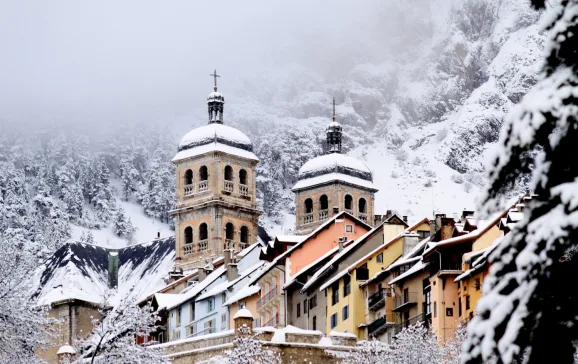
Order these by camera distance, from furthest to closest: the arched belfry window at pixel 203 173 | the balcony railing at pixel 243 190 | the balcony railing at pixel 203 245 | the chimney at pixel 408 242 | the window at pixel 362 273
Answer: the balcony railing at pixel 243 190, the arched belfry window at pixel 203 173, the balcony railing at pixel 203 245, the chimney at pixel 408 242, the window at pixel 362 273

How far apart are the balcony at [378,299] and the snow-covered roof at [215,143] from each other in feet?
192

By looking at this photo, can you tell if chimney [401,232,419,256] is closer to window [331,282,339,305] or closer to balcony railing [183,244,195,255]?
window [331,282,339,305]

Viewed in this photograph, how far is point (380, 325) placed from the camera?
71.7 metres

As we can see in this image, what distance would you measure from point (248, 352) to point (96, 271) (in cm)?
7207

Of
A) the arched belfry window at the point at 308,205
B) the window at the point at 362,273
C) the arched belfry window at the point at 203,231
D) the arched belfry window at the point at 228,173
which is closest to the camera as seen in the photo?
the window at the point at 362,273

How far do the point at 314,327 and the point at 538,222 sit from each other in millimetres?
67735

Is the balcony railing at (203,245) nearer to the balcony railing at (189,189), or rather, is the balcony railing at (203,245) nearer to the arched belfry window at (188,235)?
the arched belfry window at (188,235)

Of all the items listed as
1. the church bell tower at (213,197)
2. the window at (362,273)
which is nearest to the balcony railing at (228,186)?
the church bell tower at (213,197)

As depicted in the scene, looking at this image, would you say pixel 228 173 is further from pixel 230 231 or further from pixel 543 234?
pixel 543 234

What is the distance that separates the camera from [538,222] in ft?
44.7

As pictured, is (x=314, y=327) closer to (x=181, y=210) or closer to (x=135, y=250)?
(x=181, y=210)

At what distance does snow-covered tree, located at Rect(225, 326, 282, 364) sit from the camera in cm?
6275

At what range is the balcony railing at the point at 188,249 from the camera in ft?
430

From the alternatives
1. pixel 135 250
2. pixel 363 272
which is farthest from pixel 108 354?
pixel 135 250
